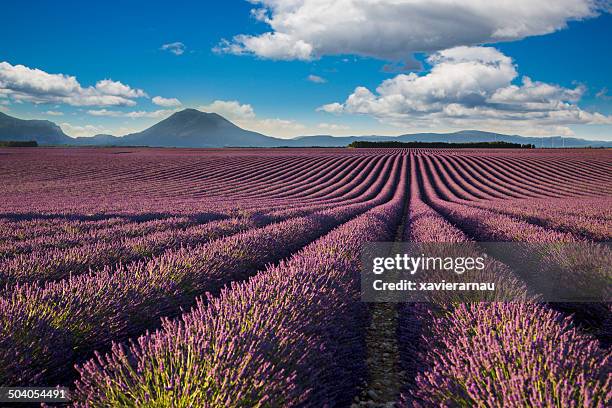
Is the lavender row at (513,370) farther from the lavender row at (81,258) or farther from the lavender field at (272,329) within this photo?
the lavender row at (81,258)

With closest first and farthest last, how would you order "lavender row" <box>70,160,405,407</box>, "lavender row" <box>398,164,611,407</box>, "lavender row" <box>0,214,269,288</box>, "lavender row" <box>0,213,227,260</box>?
"lavender row" <box>398,164,611,407</box>
"lavender row" <box>70,160,405,407</box>
"lavender row" <box>0,214,269,288</box>
"lavender row" <box>0,213,227,260</box>

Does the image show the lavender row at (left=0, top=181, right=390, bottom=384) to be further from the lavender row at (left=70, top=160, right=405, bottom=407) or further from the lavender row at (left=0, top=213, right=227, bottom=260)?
the lavender row at (left=0, top=213, right=227, bottom=260)

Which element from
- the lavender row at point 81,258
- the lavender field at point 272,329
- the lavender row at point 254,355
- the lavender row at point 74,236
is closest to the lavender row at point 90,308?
the lavender field at point 272,329

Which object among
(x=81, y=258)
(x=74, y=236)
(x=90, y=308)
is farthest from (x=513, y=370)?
(x=74, y=236)

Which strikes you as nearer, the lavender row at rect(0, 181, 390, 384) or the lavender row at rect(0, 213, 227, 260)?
the lavender row at rect(0, 181, 390, 384)

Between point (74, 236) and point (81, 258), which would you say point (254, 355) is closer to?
point (81, 258)

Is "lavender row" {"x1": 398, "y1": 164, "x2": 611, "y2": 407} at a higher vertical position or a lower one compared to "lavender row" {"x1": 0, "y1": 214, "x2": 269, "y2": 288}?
higher

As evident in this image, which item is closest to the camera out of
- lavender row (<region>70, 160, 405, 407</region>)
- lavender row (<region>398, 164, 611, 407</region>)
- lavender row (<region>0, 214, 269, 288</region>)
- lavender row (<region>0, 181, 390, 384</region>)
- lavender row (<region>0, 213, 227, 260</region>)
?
lavender row (<region>398, 164, 611, 407</region>)

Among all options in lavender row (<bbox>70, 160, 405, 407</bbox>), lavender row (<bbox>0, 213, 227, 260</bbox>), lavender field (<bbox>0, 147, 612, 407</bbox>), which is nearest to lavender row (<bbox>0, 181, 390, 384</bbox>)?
lavender field (<bbox>0, 147, 612, 407</bbox>)

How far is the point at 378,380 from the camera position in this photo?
10.4ft

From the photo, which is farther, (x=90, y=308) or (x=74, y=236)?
(x=74, y=236)

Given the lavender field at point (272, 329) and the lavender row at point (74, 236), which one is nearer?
the lavender field at point (272, 329)

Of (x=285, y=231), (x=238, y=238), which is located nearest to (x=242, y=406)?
(x=238, y=238)

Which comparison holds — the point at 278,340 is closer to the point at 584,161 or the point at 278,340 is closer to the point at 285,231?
the point at 285,231
